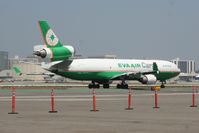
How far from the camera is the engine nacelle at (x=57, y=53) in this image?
56.7 metres

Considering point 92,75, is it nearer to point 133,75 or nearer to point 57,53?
point 133,75

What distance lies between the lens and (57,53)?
57.6 m

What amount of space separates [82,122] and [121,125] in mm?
1754

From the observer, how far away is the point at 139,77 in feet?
204

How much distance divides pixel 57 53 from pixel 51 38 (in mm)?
2319

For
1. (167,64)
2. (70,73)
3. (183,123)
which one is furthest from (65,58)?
(183,123)

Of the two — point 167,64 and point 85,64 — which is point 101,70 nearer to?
point 85,64

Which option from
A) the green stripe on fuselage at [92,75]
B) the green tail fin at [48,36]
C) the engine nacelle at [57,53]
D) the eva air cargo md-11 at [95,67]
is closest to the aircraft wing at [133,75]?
the eva air cargo md-11 at [95,67]

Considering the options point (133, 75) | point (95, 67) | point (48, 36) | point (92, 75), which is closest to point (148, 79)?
point (133, 75)

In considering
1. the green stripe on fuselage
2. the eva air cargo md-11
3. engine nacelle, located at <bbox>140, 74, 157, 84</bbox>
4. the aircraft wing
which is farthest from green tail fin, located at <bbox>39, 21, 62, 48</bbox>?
engine nacelle, located at <bbox>140, 74, 157, 84</bbox>

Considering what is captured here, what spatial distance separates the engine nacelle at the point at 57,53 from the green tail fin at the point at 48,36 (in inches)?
27.5

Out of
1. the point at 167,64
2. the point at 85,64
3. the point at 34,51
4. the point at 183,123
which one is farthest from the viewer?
the point at 167,64

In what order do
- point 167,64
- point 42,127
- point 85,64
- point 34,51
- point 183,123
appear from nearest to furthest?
point 42,127
point 183,123
point 34,51
point 85,64
point 167,64

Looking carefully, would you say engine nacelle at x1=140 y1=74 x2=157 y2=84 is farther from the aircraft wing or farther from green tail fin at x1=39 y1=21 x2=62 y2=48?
green tail fin at x1=39 y1=21 x2=62 y2=48
